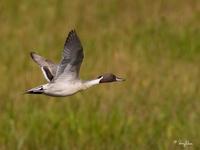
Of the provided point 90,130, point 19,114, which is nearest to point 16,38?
point 19,114

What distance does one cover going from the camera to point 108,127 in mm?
7094

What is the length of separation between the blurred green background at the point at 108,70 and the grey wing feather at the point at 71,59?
8.54 feet

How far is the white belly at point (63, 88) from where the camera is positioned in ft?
12.9

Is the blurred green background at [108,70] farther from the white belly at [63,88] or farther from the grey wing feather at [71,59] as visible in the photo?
the white belly at [63,88]

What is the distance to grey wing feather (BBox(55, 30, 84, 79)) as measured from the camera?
414cm

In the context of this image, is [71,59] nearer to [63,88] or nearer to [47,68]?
[63,88]

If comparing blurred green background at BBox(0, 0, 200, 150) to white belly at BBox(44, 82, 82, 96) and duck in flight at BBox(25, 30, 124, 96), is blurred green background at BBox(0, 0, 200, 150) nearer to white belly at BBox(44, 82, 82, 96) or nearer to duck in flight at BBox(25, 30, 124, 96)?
duck in flight at BBox(25, 30, 124, 96)

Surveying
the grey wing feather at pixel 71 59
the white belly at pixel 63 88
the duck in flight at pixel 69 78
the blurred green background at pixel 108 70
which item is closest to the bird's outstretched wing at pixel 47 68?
the duck in flight at pixel 69 78

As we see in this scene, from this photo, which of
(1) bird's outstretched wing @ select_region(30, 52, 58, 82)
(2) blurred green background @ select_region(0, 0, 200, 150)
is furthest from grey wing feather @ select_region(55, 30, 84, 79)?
(2) blurred green background @ select_region(0, 0, 200, 150)

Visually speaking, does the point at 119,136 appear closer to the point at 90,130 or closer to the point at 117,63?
the point at 90,130

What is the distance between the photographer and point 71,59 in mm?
4195

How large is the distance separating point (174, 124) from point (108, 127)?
0.62 metres

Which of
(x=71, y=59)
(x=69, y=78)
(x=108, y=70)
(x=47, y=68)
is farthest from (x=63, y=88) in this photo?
Result: (x=108, y=70)

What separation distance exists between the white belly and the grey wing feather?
0.09m
